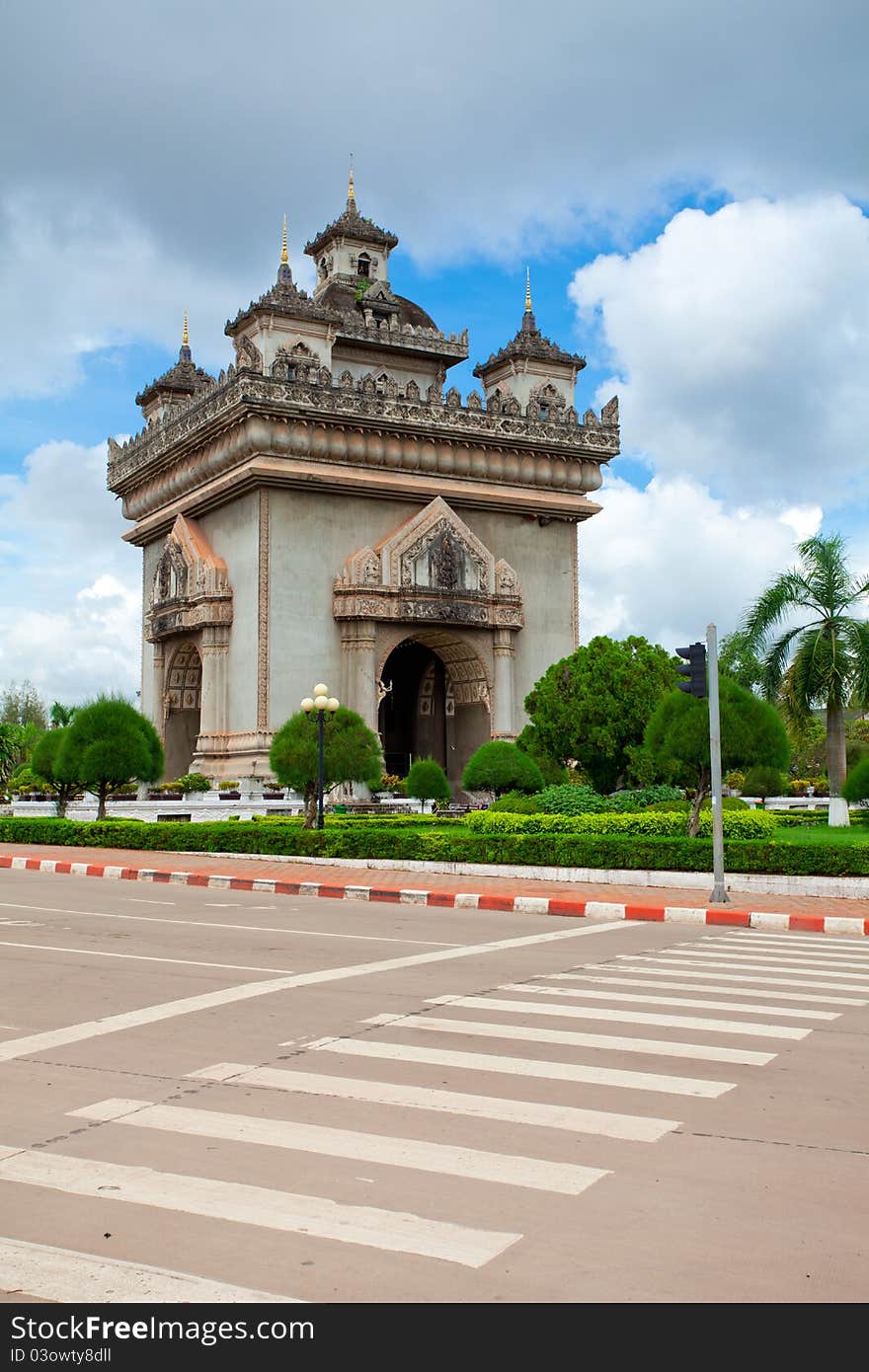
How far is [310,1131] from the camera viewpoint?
18.0 ft

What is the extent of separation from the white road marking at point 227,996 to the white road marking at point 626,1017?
117cm

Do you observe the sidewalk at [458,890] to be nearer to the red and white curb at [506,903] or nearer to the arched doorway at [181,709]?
the red and white curb at [506,903]

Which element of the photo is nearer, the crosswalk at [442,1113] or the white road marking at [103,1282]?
the white road marking at [103,1282]

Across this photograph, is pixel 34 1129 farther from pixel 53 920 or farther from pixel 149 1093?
pixel 53 920

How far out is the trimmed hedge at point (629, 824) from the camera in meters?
19.8

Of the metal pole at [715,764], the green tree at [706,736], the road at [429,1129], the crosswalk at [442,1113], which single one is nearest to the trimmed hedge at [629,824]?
the green tree at [706,736]

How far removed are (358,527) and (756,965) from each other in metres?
25.3

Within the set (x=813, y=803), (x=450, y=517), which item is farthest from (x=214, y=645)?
(x=813, y=803)

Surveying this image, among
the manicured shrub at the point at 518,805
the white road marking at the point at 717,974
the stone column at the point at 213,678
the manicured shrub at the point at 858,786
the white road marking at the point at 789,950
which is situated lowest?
the white road marking at the point at 789,950

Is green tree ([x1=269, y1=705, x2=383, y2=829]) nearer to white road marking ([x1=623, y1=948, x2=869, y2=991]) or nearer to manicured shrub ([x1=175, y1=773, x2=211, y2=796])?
manicured shrub ([x1=175, y1=773, x2=211, y2=796])

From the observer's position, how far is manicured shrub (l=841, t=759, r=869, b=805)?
2414 centimetres

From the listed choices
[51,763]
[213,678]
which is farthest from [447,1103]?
[213,678]
